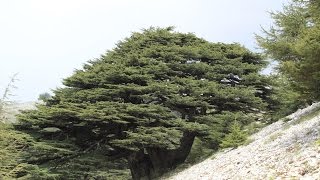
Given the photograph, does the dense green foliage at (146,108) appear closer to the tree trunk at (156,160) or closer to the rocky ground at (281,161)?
the tree trunk at (156,160)

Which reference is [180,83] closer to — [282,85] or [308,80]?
[282,85]

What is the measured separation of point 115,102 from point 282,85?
15.5 metres

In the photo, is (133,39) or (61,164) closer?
(61,164)

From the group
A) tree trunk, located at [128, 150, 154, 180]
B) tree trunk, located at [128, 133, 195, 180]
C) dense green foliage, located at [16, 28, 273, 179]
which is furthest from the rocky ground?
tree trunk, located at [128, 150, 154, 180]

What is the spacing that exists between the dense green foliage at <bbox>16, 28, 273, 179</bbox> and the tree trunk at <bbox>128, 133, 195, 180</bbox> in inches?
3.1

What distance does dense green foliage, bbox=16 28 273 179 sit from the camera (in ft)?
97.6

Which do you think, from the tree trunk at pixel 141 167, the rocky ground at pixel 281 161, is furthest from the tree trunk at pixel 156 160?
the rocky ground at pixel 281 161

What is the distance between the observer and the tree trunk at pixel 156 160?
32781mm

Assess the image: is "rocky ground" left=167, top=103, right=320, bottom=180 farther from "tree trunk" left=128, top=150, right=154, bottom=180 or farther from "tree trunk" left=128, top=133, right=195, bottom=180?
"tree trunk" left=128, top=150, right=154, bottom=180

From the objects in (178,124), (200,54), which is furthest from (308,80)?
(200,54)

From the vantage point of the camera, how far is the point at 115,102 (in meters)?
30.4

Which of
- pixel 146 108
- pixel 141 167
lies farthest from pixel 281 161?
pixel 141 167

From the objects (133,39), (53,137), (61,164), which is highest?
(133,39)

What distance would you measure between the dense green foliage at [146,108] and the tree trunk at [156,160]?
80 millimetres
